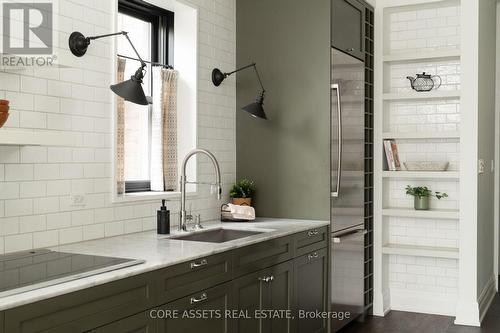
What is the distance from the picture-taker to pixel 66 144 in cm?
262

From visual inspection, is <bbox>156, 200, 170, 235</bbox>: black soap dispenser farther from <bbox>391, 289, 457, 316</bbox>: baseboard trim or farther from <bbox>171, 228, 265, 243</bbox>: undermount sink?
<bbox>391, 289, 457, 316</bbox>: baseboard trim

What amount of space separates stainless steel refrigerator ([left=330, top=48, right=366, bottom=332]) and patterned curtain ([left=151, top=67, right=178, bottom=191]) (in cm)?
120

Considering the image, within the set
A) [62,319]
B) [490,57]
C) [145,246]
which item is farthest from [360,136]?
[62,319]

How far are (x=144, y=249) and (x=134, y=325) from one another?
585 millimetres

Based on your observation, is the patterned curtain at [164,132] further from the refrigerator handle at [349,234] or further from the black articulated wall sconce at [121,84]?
the refrigerator handle at [349,234]

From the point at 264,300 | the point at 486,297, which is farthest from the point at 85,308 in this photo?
the point at 486,297

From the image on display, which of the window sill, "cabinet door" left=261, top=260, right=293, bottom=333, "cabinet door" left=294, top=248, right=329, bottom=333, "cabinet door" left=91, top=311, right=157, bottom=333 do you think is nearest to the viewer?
"cabinet door" left=91, top=311, right=157, bottom=333

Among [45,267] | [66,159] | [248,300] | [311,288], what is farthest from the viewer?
[311,288]

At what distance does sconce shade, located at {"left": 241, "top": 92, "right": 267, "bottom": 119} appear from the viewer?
4246 mm

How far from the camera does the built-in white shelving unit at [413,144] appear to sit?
5.31m

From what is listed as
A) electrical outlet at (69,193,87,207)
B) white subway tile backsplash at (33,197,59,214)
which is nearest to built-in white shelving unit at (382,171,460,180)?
electrical outlet at (69,193,87,207)

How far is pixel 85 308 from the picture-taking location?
85.7 inches

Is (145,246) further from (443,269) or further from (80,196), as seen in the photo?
(443,269)

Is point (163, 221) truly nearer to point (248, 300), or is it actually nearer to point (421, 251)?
point (248, 300)
